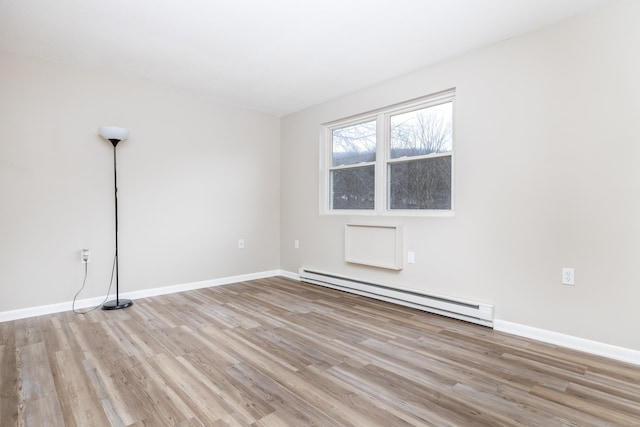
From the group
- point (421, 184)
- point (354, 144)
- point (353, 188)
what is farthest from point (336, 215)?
point (421, 184)

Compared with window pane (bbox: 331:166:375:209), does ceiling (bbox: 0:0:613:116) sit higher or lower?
higher

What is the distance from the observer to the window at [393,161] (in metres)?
3.21

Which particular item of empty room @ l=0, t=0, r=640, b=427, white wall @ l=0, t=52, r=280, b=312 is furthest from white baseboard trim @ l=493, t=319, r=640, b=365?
white wall @ l=0, t=52, r=280, b=312

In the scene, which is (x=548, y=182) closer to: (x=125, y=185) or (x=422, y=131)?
(x=422, y=131)

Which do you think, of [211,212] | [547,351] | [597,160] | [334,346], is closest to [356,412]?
[334,346]

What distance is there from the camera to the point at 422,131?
337cm

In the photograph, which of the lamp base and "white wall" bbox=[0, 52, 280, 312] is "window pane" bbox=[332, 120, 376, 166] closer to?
"white wall" bbox=[0, 52, 280, 312]

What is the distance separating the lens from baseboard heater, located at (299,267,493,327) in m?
2.79

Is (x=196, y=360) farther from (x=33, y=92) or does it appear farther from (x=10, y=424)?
(x=33, y=92)

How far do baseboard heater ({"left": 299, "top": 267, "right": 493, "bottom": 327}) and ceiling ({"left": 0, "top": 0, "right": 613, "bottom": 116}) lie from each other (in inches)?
87.4

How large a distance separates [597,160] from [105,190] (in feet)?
14.2

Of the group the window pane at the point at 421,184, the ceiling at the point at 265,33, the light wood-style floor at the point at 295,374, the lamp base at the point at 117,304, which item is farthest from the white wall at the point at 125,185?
the window pane at the point at 421,184

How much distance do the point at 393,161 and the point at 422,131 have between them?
428mm

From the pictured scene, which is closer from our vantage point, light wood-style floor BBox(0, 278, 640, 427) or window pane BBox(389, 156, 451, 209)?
light wood-style floor BBox(0, 278, 640, 427)
